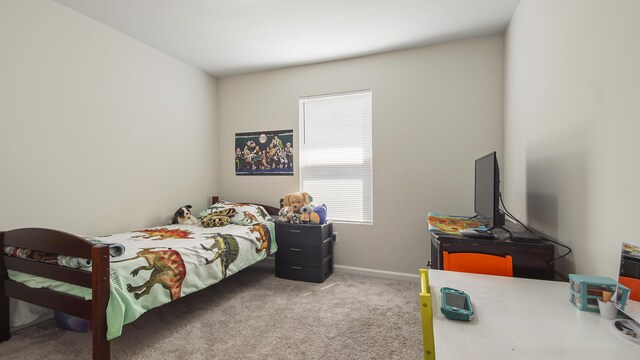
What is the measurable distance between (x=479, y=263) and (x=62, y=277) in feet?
7.83

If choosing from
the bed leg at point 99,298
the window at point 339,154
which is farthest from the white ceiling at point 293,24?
the bed leg at point 99,298

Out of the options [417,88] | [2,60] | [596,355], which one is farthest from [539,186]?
[2,60]

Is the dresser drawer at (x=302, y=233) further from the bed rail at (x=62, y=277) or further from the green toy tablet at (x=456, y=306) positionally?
the green toy tablet at (x=456, y=306)

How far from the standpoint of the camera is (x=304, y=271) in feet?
10.0

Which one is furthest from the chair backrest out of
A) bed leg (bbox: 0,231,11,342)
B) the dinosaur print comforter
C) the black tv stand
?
bed leg (bbox: 0,231,11,342)

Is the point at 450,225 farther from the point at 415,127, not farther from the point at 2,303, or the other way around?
the point at 2,303

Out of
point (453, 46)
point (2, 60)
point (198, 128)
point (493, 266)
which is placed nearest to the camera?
point (493, 266)

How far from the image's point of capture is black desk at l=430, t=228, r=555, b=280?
1.55 meters

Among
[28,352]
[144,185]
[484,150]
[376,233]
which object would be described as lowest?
[28,352]

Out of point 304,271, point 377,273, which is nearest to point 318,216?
point 304,271

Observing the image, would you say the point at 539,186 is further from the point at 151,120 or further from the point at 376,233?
the point at 151,120

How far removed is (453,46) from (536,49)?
3.70 feet

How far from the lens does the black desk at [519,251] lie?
1.55m

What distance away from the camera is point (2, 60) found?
1981 millimetres
